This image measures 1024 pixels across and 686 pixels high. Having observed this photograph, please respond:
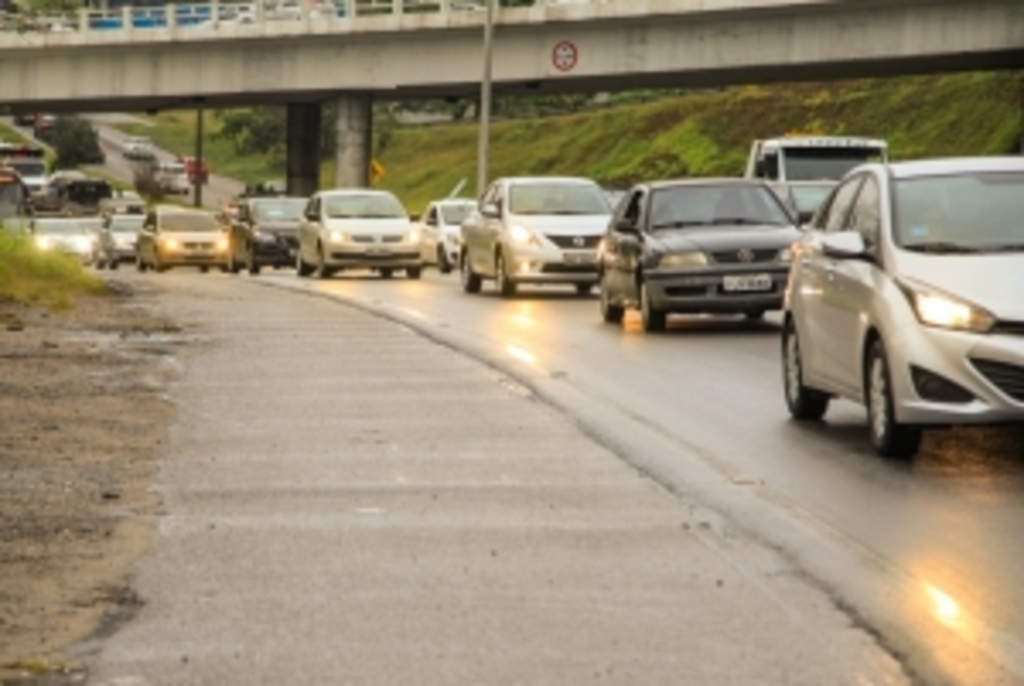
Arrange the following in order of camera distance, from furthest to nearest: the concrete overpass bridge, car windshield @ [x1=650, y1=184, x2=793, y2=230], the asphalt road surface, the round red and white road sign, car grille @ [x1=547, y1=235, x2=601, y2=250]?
the round red and white road sign
the concrete overpass bridge
car grille @ [x1=547, y1=235, x2=601, y2=250]
car windshield @ [x1=650, y1=184, x2=793, y2=230]
the asphalt road surface

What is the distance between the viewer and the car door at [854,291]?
15.4 meters

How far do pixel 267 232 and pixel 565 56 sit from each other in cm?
1739

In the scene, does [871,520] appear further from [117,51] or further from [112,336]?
[117,51]

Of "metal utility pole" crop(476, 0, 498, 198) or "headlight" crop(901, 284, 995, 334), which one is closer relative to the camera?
"headlight" crop(901, 284, 995, 334)

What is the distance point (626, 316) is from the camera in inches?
1257

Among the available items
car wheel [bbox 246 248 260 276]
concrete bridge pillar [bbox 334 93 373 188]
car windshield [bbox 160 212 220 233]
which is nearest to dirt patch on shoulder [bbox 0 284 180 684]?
car wheel [bbox 246 248 260 276]

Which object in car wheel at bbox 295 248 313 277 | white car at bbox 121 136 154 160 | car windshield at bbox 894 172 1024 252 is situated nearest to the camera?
car windshield at bbox 894 172 1024 252

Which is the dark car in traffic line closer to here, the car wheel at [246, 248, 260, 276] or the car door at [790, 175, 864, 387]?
the car wheel at [246, 248, 260, 276]

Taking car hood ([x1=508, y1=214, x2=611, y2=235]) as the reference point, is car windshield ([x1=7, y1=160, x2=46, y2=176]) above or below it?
below

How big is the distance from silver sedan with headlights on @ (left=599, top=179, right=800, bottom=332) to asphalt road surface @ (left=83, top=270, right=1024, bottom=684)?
35cm

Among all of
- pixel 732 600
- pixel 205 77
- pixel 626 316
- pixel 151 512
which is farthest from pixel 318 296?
pixel 205 77

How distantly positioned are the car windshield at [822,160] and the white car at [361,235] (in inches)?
241

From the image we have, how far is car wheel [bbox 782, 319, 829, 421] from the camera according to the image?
1717 centimetres

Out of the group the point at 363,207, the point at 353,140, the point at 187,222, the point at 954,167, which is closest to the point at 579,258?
the point at 363,207
